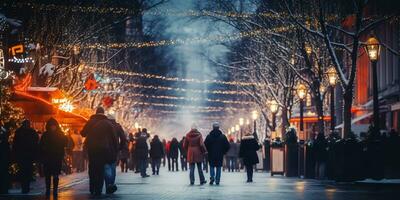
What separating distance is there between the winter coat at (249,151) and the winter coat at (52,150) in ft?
38.0

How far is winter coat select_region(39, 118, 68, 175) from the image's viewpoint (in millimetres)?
20859

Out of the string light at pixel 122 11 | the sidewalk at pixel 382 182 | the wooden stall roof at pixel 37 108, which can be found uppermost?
the string light at pixel 122 11

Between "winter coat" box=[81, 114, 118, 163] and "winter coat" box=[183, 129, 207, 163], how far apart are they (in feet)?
22.8

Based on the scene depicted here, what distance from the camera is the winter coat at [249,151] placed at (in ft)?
105

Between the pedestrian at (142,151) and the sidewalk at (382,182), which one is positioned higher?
the pedestrian at (142,151)

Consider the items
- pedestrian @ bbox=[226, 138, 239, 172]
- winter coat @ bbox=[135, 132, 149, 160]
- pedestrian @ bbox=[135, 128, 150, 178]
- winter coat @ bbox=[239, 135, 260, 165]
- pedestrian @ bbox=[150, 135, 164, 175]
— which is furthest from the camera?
Answer: pedestrian @ bbox=[226, 138, 239, 172]

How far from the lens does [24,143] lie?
24406mm

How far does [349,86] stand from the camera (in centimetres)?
3412

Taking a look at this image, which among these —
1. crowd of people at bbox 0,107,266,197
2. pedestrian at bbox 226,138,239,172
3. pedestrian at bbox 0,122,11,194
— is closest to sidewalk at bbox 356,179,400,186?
crowd of people at bbox 0,107,266,197

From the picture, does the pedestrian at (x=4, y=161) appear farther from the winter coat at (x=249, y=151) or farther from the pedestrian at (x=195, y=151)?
the winter coat at (x=249, y=151)

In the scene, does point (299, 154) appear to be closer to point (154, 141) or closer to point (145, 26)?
point (154, 141)

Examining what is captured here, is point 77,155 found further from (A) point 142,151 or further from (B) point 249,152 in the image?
(B) point 249,152

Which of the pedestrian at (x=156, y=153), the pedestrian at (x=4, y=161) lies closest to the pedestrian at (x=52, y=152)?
the pedestrian at (x=4, y=161)

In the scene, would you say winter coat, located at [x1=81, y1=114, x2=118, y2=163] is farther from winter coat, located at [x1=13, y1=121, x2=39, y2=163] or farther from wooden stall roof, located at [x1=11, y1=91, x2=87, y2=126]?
wooden stall roof, located at [x1=11, y1=91, x2=87, y2=126]
